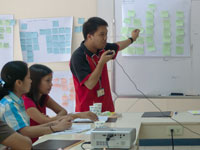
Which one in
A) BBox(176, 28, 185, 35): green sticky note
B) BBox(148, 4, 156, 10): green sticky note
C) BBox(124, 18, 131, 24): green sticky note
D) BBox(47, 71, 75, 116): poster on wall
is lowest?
BBox(47, 71, 75, 116): poster on wall

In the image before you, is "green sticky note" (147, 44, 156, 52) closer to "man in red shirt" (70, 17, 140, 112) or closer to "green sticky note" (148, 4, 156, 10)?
"green sticky note" (148, 4, 156, 10)

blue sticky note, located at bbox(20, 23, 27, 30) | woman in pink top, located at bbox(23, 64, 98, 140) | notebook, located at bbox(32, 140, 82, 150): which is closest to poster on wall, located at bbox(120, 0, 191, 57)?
blue sticky note, located at bbox(20, 23, 27, 30)

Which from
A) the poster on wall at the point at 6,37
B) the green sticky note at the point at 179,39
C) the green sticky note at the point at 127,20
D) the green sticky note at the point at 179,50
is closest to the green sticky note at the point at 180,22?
the green sticky note at the point at 179,39

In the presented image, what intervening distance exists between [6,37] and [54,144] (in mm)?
2653

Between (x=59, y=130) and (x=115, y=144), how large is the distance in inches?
24.3

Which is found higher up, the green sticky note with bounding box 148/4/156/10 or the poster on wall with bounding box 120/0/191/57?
the green sticky note with bounding box 148/4/156/10

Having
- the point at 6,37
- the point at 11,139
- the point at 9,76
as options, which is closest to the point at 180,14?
the point at 6,37

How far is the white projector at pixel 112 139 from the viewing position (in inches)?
62.9

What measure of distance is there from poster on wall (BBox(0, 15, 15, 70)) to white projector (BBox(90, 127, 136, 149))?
2.73 m

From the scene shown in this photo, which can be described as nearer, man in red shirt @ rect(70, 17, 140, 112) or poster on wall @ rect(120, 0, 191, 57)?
man in red shirt @ rect(70, 17, 140, 112)

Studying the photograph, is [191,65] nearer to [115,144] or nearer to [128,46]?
[128,46]

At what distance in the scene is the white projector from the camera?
1.60m

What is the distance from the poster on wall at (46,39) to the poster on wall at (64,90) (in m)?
0.19

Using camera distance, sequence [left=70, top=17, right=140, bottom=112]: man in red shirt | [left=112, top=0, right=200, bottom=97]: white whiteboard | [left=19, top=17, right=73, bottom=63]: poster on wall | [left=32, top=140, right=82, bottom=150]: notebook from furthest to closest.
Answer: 1. [left=19, top=17, right=73, bottom=63]: poster on wall
2. [left=112, top=0, right=200, bottom=97]: white whiteboard
3. [left=70, top=17, right=140, bottom=112]: man in red shirt
4. [left=32, top=140, right=82, bottom=150]: notebook
